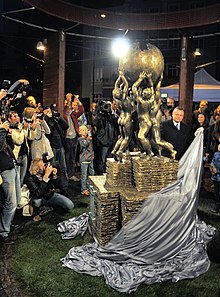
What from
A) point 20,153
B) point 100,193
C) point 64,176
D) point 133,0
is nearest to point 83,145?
point 64,176

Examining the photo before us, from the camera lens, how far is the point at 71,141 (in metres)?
7.79

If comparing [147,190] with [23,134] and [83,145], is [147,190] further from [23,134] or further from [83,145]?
[83,145]

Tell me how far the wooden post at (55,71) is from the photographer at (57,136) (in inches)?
77.7

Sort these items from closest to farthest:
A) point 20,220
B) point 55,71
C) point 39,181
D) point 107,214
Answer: point 107,214 < point 39,181 < point 20,220 < point 55,71

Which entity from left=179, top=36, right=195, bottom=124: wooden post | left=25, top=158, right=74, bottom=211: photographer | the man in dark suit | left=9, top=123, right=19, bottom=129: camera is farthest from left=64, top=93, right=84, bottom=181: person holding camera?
left=179, top=36, right=195, bottom=124: wooden post

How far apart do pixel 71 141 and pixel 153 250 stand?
434 centimetres

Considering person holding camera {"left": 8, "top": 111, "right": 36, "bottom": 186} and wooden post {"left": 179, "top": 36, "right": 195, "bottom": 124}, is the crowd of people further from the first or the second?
wooden post {"left": 179, "top": 36, "right": 195, "bottom": 124}

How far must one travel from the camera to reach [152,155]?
429cm

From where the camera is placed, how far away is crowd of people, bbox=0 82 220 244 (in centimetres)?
438

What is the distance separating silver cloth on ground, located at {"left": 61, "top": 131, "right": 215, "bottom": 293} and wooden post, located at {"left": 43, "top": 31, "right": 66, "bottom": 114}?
17.6ft

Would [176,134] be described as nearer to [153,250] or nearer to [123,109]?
[123,109]

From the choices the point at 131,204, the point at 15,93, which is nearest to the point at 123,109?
the point at 131,204

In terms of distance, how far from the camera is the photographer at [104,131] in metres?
7.79

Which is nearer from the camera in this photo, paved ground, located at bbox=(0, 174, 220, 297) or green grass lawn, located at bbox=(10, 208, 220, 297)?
green grass lawn, located at bbox=(10, 208, 220, 297)
